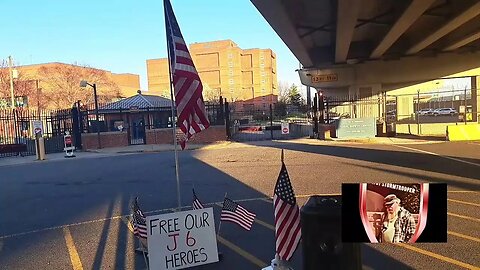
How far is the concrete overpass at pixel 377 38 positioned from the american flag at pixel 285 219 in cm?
1077

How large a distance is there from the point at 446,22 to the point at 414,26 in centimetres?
386

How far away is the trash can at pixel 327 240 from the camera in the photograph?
3866mm

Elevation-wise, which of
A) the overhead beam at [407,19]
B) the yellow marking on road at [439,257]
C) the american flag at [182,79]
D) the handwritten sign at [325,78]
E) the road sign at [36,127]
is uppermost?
the overhead beam at [407,19]

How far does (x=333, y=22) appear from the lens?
20641 millimetres

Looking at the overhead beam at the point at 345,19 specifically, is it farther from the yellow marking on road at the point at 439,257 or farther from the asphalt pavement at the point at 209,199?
the yellow marking on road at the point at 439,257

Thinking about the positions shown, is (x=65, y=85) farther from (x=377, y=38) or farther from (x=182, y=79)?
(x=182, y=79)

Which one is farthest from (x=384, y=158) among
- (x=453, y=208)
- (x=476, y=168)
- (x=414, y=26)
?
(x=414, y=26)

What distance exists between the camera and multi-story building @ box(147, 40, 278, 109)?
11475 cm

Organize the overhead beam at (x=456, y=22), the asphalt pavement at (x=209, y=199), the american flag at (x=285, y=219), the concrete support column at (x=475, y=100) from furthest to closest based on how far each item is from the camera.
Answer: the concrete support column at (x=475, y=100) < the overhead beam at (x=456, y=22) < the asphalt pavement at (x=209, y=199) < the american flag at (x=285, y=219)

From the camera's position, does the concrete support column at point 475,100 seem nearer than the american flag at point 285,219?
No

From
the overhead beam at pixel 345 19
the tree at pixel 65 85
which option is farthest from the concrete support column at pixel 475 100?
the tree at pixel 65 85

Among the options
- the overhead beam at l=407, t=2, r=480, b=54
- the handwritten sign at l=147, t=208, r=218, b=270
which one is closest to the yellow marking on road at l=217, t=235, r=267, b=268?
the handwritten sign at l=147, t=208, r=218, b=270

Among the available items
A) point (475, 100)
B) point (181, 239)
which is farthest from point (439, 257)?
point (475, 100)

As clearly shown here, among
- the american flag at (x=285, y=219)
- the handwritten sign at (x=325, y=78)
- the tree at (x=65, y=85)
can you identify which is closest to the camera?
the american flag at (x=285, y=219)
